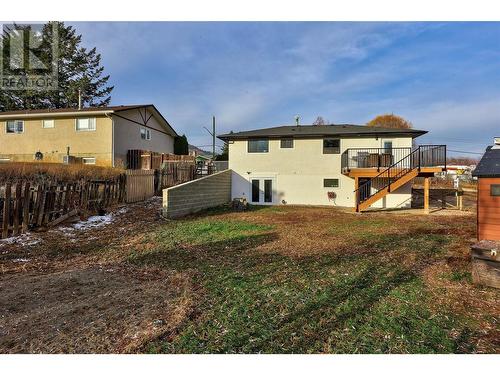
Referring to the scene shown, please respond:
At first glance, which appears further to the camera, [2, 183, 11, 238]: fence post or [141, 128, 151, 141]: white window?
[141, 128, 151, 141]: white window

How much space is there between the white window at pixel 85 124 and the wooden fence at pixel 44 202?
10674 mm

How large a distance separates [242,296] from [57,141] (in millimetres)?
22306

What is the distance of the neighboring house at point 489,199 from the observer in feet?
23.0

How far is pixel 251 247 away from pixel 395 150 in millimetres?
12807

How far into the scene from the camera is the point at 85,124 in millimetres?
20375

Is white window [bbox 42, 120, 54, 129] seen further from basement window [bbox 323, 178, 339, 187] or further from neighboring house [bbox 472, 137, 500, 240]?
neighboring house [bbox 472, 137, 500, 240]

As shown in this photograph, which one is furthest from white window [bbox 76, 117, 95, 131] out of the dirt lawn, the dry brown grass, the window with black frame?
the dirt lawn

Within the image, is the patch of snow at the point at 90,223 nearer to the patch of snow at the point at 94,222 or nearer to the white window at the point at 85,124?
the patch of snow at the point at 94,222

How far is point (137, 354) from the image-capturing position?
2.83 m

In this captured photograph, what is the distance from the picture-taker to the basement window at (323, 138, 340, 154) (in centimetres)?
1744

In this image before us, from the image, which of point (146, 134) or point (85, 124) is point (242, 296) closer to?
point (85, 124)

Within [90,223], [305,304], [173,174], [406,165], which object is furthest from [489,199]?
[173,174]

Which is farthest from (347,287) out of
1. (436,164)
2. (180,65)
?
(180,65)

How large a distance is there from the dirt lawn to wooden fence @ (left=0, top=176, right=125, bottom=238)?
0.61m
